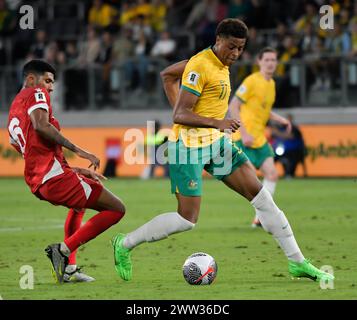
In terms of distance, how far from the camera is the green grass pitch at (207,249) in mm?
9172

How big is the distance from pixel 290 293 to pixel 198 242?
180 inches

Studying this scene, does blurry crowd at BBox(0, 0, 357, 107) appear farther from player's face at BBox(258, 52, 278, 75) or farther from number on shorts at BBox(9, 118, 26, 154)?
number on shorts at BBox(9, 118, 26, 154)

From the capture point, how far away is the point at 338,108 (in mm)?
25359

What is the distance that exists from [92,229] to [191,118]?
1.34 m

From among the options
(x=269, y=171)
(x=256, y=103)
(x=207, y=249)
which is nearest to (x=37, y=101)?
(x=207, y=249)

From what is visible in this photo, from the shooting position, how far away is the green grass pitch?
9.17 meters

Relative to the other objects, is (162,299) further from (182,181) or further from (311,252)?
(311,252)

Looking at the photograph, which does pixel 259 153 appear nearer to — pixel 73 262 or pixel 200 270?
pixel 73 262

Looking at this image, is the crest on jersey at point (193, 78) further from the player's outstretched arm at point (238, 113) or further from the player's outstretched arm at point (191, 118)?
the player's outstretched arm at point (238, 113)

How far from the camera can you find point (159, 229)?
9.86m

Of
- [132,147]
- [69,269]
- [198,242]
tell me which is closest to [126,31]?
[132,147]

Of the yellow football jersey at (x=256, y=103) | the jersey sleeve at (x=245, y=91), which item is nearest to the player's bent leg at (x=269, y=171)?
the yellow football jersey at (x=256, y=103)

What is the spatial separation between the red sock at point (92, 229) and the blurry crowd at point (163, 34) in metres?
15.7

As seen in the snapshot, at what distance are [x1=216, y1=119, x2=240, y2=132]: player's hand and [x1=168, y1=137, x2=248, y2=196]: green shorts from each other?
415mm
